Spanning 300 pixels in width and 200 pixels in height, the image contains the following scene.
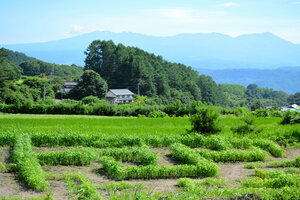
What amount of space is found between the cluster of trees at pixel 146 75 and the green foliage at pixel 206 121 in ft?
214

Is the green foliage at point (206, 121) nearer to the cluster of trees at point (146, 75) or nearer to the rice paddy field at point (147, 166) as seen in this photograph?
the rice paddy field at point (147, 166)

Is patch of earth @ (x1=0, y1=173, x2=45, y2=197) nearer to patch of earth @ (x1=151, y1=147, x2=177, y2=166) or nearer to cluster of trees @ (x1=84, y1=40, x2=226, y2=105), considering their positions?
patch of earth @ (x1=151, y1=147, x2=177, y2=166)

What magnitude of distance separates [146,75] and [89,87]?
64.5ft

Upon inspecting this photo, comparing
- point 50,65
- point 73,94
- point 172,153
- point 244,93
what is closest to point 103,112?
point 172,153

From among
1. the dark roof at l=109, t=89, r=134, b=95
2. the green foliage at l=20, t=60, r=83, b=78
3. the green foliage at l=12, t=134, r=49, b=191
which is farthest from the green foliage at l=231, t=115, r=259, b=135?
the green foliage at l=20, t=60, r=83, b=78

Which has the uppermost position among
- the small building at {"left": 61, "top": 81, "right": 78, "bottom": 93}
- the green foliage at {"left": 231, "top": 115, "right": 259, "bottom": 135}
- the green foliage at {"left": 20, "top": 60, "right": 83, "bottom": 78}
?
the green foliage at {"left": 20, "top": 60, "right": 83, "bottom": 78}

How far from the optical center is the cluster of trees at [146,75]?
8250 centimetres

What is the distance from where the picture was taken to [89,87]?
67375 millimetres

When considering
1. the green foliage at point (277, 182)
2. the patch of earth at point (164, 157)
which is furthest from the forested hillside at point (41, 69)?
the green foliage at point (277, 182)

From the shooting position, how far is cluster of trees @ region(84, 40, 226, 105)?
82.5m

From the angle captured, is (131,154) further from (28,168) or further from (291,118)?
(291,118)

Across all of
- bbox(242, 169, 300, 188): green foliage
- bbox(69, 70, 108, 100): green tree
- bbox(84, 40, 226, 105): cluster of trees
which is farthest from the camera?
bbox(84, 40, 226, 105): cluster of trees

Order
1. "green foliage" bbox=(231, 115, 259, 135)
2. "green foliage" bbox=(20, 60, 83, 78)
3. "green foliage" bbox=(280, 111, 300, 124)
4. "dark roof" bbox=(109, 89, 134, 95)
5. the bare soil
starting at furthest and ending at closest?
"green foliage" bbox=(20, 60, 83, 78)
"dark roof" bbox=(109, 89, 134, 95)
"green foliage" bbox=(280, 111, 300, 124)
"green foliage" bbox=(231, 115, 259, 135)
the bare soil

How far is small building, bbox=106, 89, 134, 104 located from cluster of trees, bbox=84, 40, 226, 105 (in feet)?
19.3
